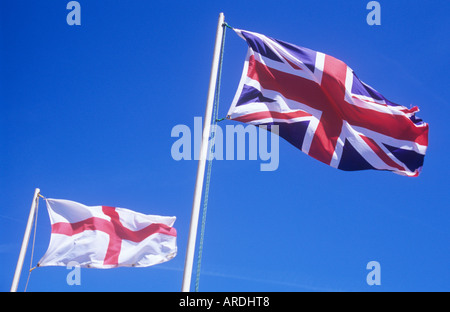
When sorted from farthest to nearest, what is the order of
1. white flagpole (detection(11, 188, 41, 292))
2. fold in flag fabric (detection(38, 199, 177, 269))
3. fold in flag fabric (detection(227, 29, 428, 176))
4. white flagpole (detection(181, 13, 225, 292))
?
1. fold in flag fabric (detection(38, 199, 177, 269))
2. white flagpole (detection(11, 188, 41, 292))
3. fold in flag fabric (detection(227, 29, 428, 176))
4. white flagpole (detection(181, 13, 225, 292))

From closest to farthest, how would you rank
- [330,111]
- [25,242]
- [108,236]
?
[330,111]
[25,242]
[108,236]

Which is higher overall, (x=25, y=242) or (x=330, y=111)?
(x=330, y=111)

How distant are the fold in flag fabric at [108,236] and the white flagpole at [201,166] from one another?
7.51 metres

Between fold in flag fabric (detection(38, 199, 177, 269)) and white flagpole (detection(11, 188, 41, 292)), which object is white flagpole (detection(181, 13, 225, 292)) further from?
white flagpole (detection(11, 188, 41, 292))

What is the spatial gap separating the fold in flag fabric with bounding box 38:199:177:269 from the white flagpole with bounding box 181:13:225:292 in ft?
24.6

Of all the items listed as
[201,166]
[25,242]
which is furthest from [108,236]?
[201,166]

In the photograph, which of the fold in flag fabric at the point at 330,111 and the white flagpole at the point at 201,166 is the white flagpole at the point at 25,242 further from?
the fold in flag fabric at the point at 330,111

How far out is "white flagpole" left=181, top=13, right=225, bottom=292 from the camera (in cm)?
953

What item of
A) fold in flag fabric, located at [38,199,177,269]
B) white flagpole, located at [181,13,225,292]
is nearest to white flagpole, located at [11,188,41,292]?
fold in flag fabric, located at [38,199,177,269]

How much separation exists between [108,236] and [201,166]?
28.7ft

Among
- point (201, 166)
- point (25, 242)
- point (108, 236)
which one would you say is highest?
point (108, 236)

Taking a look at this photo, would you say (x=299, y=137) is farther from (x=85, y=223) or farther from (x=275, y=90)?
(x=85, y=223)

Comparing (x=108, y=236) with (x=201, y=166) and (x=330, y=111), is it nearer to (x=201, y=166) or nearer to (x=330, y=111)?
(x=201, y=166)

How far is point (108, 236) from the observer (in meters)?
17.8
